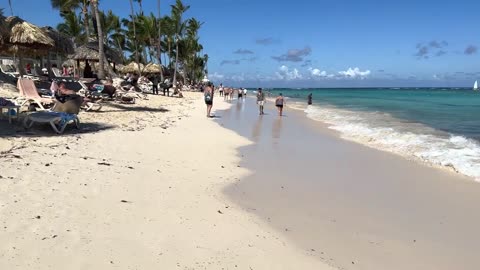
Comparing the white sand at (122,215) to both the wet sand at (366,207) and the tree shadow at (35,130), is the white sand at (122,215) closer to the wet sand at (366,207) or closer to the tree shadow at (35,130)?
the wet sand at (366,207)

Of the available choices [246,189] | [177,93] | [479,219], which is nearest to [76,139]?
[246,189]

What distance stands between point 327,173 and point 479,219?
265cm

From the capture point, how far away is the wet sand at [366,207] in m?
3.87

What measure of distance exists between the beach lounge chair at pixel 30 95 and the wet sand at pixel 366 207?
5833 mm

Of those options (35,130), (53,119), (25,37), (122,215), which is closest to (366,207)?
(122,215)

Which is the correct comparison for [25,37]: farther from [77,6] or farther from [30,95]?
[77,6]

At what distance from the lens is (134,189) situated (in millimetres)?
5086

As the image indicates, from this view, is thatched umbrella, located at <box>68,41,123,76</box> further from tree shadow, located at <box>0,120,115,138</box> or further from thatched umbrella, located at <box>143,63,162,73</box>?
tree shadow, located at <box>0,120,115,138</box>

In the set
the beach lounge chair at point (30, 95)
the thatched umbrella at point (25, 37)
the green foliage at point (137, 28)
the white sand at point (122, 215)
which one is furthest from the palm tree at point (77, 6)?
the white sand at point (122, 215)

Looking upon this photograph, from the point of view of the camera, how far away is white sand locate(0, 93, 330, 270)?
3273 mm

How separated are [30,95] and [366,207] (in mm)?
9388

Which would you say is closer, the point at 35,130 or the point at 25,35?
the point at 35,130

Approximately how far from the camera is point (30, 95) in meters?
10.7

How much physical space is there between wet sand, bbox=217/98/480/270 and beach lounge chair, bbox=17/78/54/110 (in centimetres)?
583
